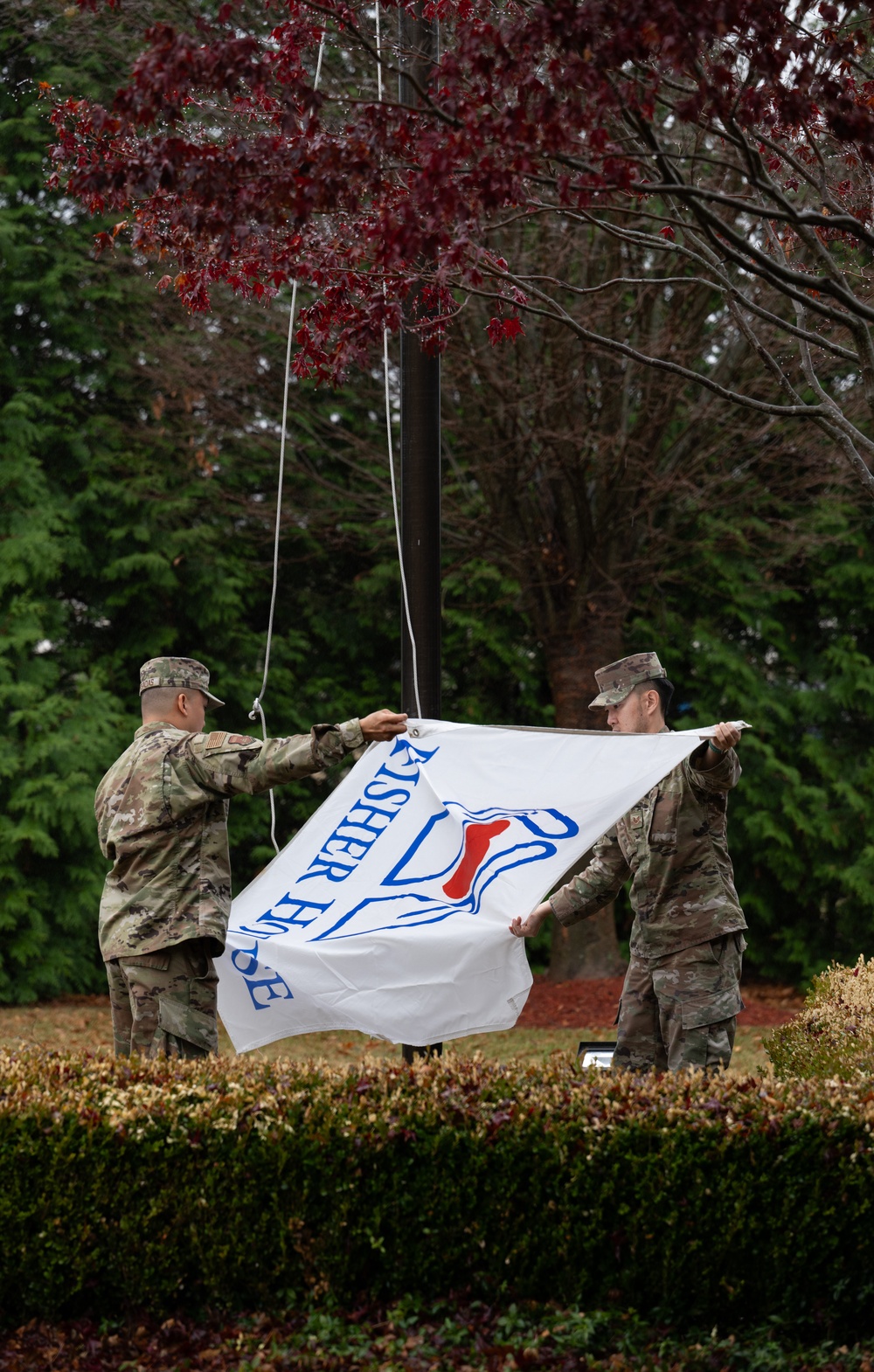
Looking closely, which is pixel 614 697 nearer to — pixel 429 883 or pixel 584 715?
pixel 429 883

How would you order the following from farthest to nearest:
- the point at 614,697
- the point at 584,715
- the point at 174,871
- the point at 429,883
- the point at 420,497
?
the point at 584,715
the point at 420,497
the point at 614,697
the point at 174,871
the point at 429,883

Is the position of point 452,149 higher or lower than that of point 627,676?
higher

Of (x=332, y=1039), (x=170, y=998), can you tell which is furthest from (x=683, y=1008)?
(x=332, y=1039)

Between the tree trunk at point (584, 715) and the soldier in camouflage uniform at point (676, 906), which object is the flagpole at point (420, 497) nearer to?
the soldier in camouflage uniform at point (676, 906)

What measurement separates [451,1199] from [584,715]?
8755mm

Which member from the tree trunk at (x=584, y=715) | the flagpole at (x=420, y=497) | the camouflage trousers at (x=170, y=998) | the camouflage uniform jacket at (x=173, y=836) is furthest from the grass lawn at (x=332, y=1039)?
the flagpole at (x=420, y=497)

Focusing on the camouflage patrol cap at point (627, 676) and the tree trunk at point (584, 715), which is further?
the tree trunk at point (584, 715)

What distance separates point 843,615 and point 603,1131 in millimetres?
10655

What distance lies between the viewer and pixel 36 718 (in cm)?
1143

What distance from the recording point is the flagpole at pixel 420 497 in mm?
5520

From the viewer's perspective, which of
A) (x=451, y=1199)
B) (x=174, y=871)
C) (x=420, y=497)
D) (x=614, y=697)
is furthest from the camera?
(x=420, y=497)

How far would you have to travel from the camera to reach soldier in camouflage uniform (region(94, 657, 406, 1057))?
5020 millimetres

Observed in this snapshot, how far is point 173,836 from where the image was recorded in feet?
16.9

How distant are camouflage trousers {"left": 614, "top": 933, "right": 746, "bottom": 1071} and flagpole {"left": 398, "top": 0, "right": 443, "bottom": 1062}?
141cm
